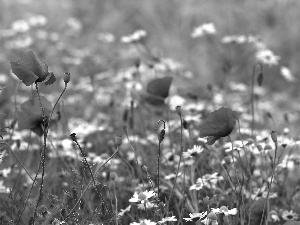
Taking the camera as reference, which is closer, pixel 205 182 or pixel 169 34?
pixel 205 182

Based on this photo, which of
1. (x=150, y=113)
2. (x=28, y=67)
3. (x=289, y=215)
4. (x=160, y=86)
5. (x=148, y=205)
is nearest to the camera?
(x=28, y=67)

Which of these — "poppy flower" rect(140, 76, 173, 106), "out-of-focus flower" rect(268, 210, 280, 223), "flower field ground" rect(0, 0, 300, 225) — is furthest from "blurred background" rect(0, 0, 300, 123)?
"out-of-focus flower" rect(268, 210, 280, 223)

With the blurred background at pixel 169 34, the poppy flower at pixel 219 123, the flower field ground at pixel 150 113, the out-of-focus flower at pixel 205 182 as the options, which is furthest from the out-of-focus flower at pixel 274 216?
the blurred background at pixel 169 34

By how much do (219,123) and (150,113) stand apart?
111 centimetres

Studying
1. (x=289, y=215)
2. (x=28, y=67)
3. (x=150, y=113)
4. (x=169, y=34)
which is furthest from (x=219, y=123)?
(x=169, y=34)

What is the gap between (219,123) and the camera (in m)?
1.52

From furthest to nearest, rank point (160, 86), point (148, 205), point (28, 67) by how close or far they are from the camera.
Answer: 1. point (160, 86)
2. point (148, 205)
3. point (28, 67)

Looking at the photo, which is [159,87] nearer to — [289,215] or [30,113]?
[30,113]

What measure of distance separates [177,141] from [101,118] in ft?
1.69

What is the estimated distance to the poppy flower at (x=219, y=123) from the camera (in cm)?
151

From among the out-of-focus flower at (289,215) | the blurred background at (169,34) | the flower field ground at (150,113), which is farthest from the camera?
the blurred background at (169,34)

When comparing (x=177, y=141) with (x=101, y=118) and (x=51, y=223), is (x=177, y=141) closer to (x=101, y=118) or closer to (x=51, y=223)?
(x=101, y=118)

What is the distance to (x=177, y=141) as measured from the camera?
2432 millimetres

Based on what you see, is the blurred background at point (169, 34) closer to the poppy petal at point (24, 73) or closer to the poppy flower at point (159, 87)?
the poppy flower at point (159, 87)
